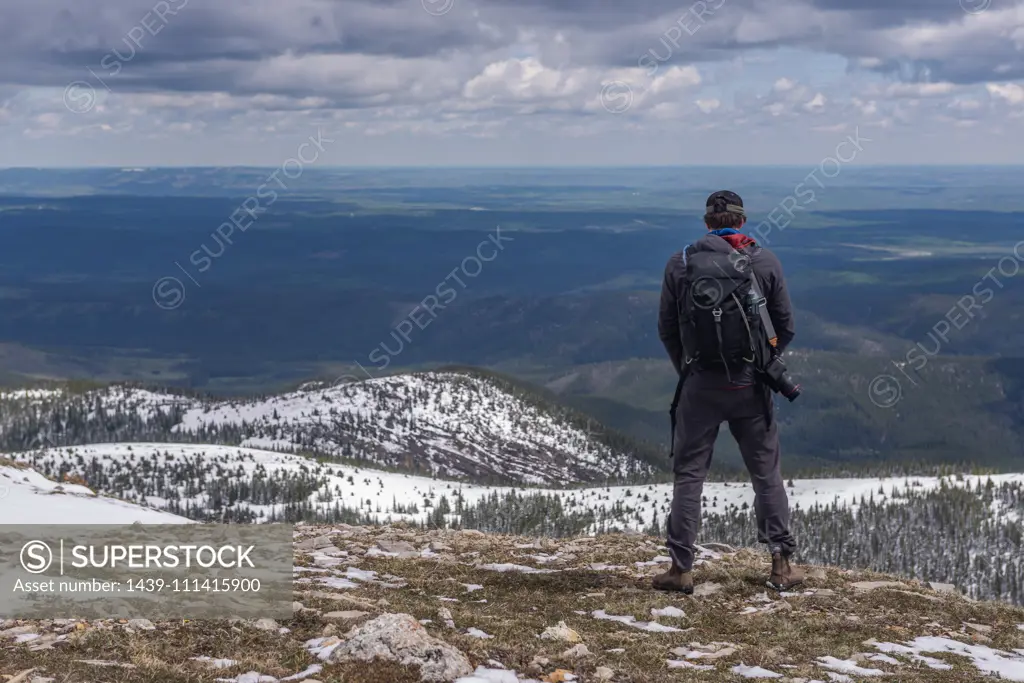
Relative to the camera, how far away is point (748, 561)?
18.9m

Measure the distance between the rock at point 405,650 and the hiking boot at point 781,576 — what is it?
666 centimetres

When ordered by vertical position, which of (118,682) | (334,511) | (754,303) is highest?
(754,303)

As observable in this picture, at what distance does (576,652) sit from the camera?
461 inches

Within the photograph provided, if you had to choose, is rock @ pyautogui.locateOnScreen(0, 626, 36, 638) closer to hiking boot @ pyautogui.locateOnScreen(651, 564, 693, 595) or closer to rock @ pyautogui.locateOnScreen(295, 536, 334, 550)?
rock @ pyautogui.locateOnScreen(295, 536, 334, 550)

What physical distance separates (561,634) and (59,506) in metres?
14.4

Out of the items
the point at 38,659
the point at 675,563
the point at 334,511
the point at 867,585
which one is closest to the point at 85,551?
the point at 38,659

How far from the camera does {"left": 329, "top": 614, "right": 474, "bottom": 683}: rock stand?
10.6 meters

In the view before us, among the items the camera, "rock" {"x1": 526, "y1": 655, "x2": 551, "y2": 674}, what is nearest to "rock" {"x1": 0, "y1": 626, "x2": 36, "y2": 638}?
"rock" {"x1": 526, "y1": 655, "x2": 551, "y2": 674}

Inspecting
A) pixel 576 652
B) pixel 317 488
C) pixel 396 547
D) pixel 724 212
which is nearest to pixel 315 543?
pixel 396 547

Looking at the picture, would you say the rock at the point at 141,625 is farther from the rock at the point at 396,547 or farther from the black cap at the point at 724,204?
the black cap at the point at 724,204

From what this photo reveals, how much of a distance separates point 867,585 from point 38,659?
1222cm

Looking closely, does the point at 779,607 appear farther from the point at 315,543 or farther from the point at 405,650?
the point at 315,543

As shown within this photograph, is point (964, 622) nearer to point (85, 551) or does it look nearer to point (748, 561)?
point (748, 561)

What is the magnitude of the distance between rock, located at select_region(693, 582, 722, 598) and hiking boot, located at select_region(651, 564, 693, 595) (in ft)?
0.50
